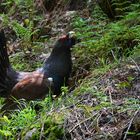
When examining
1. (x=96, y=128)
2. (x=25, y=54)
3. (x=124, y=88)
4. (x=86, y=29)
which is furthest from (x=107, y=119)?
(x=25, y=54)

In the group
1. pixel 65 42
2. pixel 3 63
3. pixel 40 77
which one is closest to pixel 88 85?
pixel 40 77

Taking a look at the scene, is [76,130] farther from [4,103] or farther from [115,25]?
[115,25]

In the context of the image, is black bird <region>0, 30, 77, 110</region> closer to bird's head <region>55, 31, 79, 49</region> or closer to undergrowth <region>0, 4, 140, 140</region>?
bird's head <region>55, 31, 79, 49</region>

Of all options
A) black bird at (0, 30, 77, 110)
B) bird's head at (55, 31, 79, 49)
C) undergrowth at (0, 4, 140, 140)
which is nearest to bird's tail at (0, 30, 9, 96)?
black bird at (0, 30, 77, 110)

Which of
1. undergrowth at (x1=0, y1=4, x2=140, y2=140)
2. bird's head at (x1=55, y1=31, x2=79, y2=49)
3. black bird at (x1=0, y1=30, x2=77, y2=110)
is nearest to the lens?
undergrowth at (x1=0, y1=4, x2=140, y2=140)

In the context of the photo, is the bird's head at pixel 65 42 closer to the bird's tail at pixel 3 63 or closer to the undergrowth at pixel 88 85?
the undergrowth at pixel 88 85

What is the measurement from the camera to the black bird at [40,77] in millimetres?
6441

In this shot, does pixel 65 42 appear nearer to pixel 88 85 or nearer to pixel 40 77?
pixel 40 77

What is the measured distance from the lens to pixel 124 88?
15.5 feet

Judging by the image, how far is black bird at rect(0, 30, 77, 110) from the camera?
6441mm

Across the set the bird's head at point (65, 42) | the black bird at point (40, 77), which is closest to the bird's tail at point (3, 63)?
the black bird at point (40, 77)

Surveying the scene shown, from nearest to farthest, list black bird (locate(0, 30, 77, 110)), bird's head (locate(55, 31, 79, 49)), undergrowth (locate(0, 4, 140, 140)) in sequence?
undergrowth (locate(0, 4, 140, 140)) → black bird (locate(0, 30, 77, 110)) → bird's head (locate(55, 31, 79, 49))

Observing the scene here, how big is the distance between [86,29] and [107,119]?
4.23 meters

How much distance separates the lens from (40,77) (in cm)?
657
